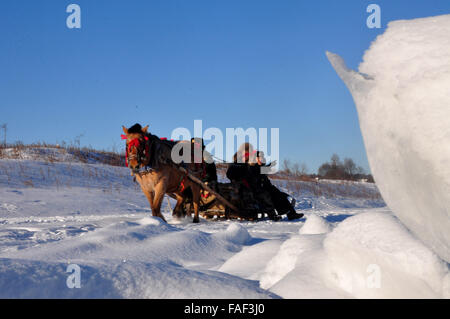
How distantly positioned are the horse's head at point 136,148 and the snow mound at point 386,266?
4991 mm

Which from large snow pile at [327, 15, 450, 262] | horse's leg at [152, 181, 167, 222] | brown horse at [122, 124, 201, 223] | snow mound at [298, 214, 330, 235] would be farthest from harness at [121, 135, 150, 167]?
large snow pile at [327, 15, 450, 262]

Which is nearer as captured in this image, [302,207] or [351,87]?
[351,87]

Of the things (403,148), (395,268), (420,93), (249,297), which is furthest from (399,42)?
(249,297)

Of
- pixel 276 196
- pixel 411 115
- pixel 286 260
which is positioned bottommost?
pixel 276 196

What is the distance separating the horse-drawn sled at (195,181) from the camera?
621 centimetres

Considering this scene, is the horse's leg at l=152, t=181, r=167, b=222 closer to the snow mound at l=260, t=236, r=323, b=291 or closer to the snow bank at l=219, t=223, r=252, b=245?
the snow bank at l=219, t=223, r=252, b=245

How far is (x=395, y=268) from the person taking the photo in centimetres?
114

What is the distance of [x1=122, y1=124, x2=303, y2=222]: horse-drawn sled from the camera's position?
6.21m

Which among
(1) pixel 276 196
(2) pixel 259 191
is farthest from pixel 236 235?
(1) pixel 276 196

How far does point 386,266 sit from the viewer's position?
1150mm

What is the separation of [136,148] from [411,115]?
5.42 m

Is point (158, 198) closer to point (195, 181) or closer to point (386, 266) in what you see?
point (195, 181)
